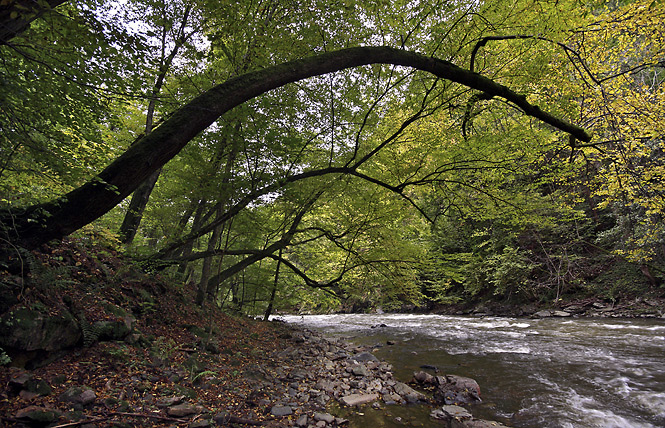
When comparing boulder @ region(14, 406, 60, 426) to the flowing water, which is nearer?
boulder @ region(14, 406, 60, 426)

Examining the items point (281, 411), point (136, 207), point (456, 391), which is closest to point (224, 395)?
point (281, 411)

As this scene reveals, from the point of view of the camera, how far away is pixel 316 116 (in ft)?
20.8

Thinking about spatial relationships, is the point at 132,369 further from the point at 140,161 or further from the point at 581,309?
the point at 581,309

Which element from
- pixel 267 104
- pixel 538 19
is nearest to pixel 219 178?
pixel 267 104

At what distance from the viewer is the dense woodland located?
3100 millimetres

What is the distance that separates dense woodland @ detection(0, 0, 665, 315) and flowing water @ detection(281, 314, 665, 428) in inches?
87.6

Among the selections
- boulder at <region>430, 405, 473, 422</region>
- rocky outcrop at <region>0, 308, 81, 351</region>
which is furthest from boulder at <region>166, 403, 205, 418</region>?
boulder at <region>430, 405, 473, 422</region>

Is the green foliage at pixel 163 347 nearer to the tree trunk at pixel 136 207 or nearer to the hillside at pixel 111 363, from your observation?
the hillside at pixel 111 363

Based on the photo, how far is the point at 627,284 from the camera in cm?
1333

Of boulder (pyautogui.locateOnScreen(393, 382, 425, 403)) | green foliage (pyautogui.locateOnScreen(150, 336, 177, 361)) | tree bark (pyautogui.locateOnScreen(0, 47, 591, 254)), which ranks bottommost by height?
boulder (pyautogui.locateOnScreen(393, 382, 425, 403))

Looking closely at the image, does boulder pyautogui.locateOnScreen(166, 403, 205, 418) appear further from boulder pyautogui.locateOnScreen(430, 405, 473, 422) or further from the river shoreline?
the river shoreline

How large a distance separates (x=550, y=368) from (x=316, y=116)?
761cm

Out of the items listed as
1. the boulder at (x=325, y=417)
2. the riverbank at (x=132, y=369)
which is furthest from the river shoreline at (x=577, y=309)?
the boulder at (x=325, y=417)

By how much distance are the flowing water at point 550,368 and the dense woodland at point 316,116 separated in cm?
223
